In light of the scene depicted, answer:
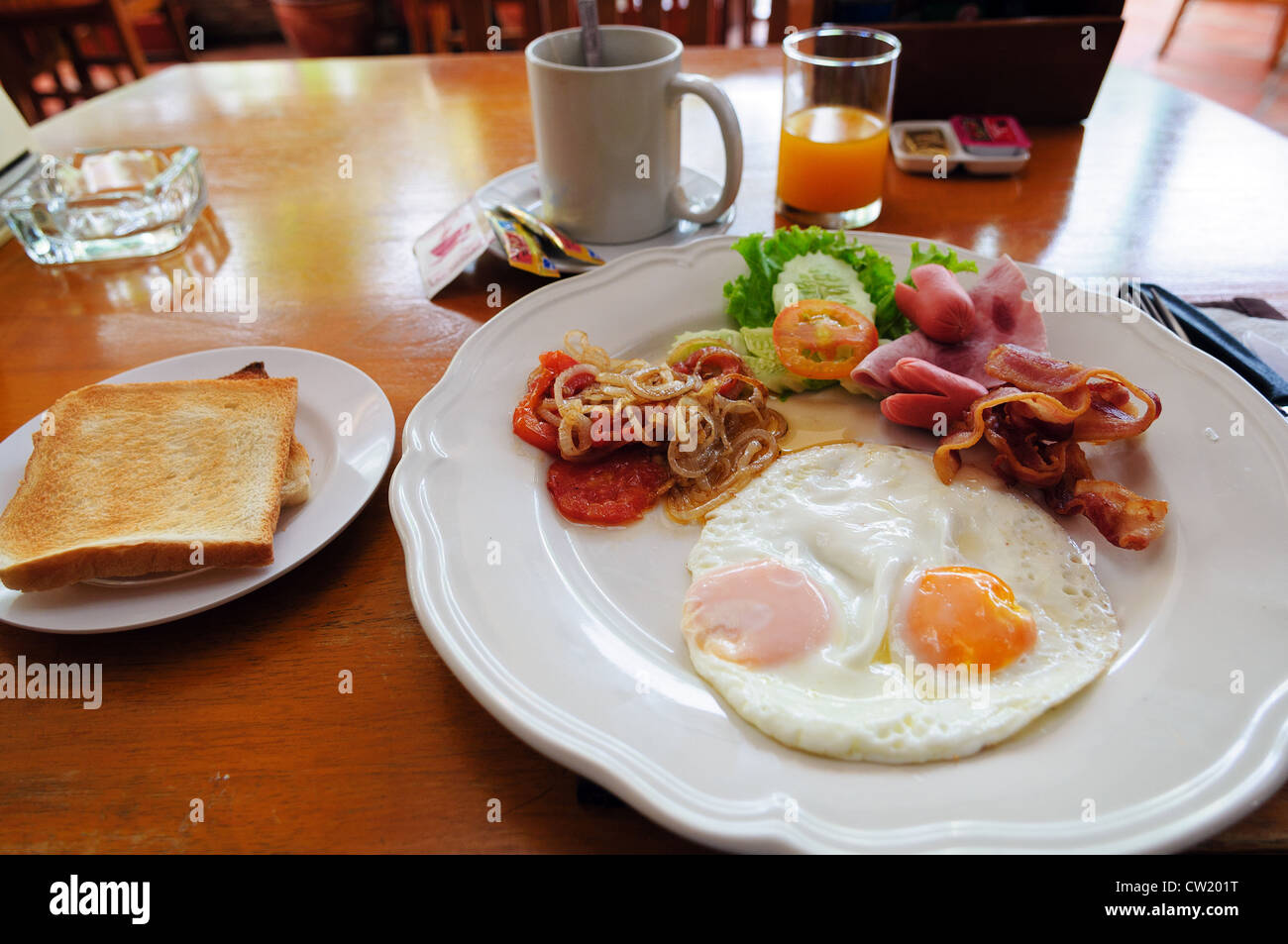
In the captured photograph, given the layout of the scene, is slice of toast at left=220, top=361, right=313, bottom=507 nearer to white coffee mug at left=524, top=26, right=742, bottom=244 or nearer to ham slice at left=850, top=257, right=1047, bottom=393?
white coffee mug at left=524, top=26, right=742, bottom=244

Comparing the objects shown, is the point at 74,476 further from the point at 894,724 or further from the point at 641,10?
the point at 641,10

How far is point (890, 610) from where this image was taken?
133 centimetres

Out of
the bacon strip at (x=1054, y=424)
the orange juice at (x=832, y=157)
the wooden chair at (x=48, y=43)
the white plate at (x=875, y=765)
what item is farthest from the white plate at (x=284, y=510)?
the wooden chair at (x=48, y=43)

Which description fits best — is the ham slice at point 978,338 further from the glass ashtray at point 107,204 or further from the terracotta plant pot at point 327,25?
the terracotta plant pot at point 327,25

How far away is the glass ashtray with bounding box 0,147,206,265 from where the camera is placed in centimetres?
242

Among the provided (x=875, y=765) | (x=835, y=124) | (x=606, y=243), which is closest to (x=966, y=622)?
(x=875, y=765)

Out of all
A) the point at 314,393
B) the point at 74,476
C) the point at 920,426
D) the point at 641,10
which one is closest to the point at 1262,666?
the point at 920,426

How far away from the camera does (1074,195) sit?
2586 mm

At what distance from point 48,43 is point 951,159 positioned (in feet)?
21.4

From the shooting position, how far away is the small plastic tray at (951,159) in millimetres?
2652

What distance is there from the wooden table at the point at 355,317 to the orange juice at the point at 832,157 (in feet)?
0.51

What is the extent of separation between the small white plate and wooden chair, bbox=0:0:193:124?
4.35 metres
